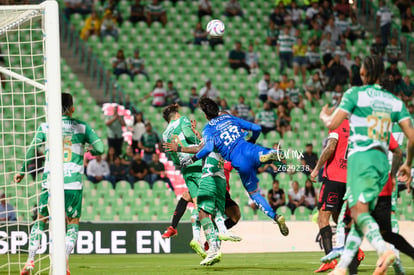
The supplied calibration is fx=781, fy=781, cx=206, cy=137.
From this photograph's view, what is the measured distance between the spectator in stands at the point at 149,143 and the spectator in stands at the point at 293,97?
4362mm

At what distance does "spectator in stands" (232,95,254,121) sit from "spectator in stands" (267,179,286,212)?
301 cm

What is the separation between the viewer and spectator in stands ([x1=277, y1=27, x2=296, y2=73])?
23.3m

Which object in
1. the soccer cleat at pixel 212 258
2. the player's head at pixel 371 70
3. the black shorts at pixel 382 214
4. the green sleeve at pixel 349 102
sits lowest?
the soccer cleat at pixel 212 258

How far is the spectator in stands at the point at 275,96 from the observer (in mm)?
21641

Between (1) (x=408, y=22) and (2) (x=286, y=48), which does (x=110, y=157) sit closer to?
(2) (x=286, y=48)

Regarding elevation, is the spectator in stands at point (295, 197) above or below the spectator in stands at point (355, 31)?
below

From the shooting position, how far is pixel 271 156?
423 inches

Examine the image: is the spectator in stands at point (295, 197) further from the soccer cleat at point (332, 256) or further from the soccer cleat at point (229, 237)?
the soccer cleat at point (332, 256)

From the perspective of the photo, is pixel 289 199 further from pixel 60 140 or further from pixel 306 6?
pixel 60 140

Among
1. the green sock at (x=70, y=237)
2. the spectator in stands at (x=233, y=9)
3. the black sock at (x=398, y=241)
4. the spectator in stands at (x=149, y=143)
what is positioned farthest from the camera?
the spectator in stands at (x=233, y=9)

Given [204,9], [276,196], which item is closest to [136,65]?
[204,9]

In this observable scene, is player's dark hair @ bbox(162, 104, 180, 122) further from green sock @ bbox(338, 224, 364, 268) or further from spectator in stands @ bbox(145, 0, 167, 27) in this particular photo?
spectator in stands @ bbox(145, 0, 167, 27)

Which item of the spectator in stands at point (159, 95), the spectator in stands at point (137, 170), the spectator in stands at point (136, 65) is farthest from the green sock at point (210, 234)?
the spectator in stands at point (136, 65)

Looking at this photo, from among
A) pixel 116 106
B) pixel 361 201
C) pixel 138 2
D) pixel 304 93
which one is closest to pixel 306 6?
pixel 304 93
